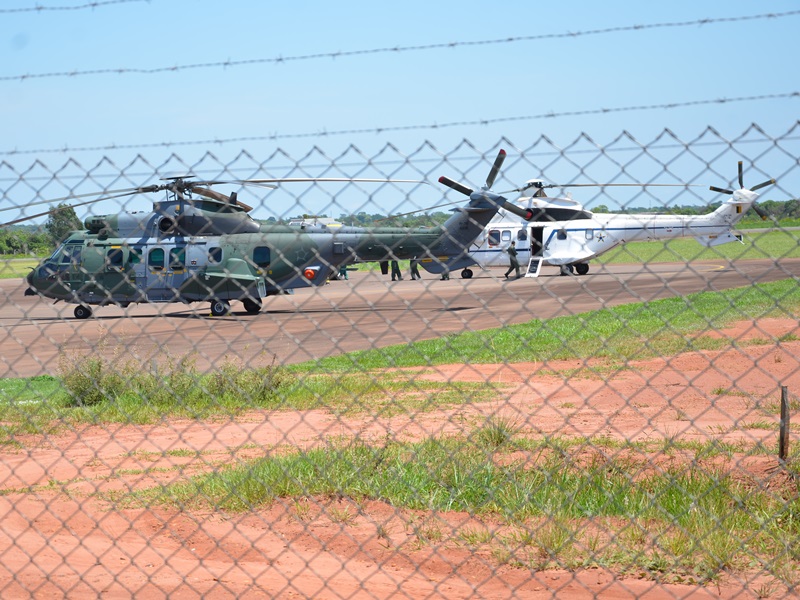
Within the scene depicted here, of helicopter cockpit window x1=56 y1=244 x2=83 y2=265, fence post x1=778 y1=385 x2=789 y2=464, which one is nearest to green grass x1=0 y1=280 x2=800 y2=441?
fence post x1=778 y1=385 x2=789 y2=464

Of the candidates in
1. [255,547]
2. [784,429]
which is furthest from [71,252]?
[784,429]

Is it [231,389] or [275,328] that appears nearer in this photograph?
[231,389]

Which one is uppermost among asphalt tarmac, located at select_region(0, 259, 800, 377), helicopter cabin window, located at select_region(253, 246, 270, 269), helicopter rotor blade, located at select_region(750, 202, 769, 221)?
helicopter rotor blade, located at select_region(750, 202, 769, 221)

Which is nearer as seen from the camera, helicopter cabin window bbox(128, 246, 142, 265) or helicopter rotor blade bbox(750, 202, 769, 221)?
helicopter rotor blade bbox(750, 202, 769, 221)

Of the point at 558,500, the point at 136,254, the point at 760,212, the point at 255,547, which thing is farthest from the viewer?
the point at 136,254

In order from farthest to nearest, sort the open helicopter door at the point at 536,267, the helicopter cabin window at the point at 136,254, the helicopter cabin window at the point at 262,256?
the helicopter cabin window at the point at 262,256
the helicopter cabin window at the point at 136,254
the open helicopter door at the point at 536,267

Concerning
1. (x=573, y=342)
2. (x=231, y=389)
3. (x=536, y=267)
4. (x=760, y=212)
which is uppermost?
(x=760, y=212)

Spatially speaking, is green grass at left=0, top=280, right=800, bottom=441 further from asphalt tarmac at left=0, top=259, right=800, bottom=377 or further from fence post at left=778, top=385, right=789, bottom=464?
fence post at left=778, top=385, right=789, bottom=464

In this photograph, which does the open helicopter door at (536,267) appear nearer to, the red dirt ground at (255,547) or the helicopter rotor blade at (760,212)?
the red dirt ground at (255,547)

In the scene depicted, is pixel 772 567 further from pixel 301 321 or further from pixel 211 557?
pixel 301 321

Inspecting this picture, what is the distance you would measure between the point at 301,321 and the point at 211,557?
17740 mm

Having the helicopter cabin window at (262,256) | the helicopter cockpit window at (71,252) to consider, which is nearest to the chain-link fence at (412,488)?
the helicopter cockpit window at (71,252)

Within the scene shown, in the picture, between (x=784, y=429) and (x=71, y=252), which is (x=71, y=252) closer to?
(x=71, y=252)

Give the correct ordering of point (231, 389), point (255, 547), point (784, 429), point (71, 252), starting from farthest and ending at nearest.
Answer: point (71, 252) < point (231, 389) < point (784, 429) < point (255, 547)
